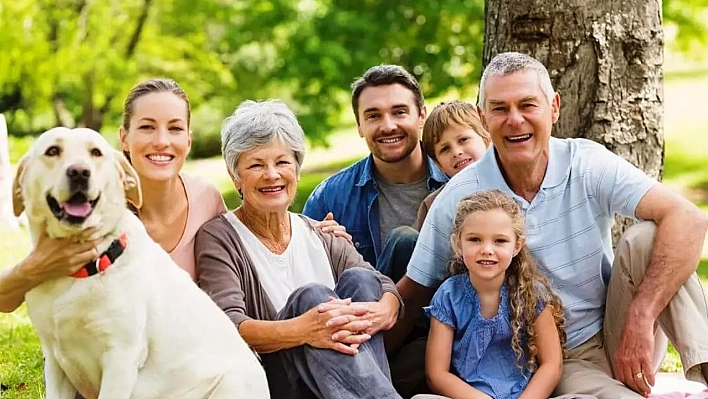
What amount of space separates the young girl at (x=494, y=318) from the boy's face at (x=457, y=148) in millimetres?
832

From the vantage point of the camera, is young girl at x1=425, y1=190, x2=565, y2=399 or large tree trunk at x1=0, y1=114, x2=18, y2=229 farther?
large tree trunk at x1=0, y1=114, x2=18, y2=229

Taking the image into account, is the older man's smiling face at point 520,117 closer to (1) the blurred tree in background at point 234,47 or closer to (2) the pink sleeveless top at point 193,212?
(2) the pink sleeveless top at point 193,212

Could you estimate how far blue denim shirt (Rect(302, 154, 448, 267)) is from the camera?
4695mm

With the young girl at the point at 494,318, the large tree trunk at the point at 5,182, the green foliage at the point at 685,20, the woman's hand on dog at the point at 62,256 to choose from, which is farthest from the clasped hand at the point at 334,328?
the green foliage at the point at 685,20

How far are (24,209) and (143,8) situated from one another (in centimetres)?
1241

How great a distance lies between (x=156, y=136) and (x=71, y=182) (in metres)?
1.03

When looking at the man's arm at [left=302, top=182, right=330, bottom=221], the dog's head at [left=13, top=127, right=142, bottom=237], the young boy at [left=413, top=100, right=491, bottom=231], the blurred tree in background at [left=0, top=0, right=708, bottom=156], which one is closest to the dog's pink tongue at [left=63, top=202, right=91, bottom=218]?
the dog's head at [left=13, top=127, right=142, bottom=237]

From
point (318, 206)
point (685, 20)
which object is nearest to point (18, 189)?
point (318, 206)

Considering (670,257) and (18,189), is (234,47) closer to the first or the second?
(670,257)

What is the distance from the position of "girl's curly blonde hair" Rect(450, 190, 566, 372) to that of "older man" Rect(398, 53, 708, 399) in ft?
0.59

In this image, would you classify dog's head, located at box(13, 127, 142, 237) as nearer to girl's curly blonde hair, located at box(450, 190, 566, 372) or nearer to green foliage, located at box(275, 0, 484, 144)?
girl's curly blonde hair, located at box(450, 190, 566, 372)

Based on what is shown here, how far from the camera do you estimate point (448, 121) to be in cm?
457

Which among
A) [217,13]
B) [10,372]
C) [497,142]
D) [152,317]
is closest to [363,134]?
[497,142]

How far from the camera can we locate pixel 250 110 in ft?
12.4
